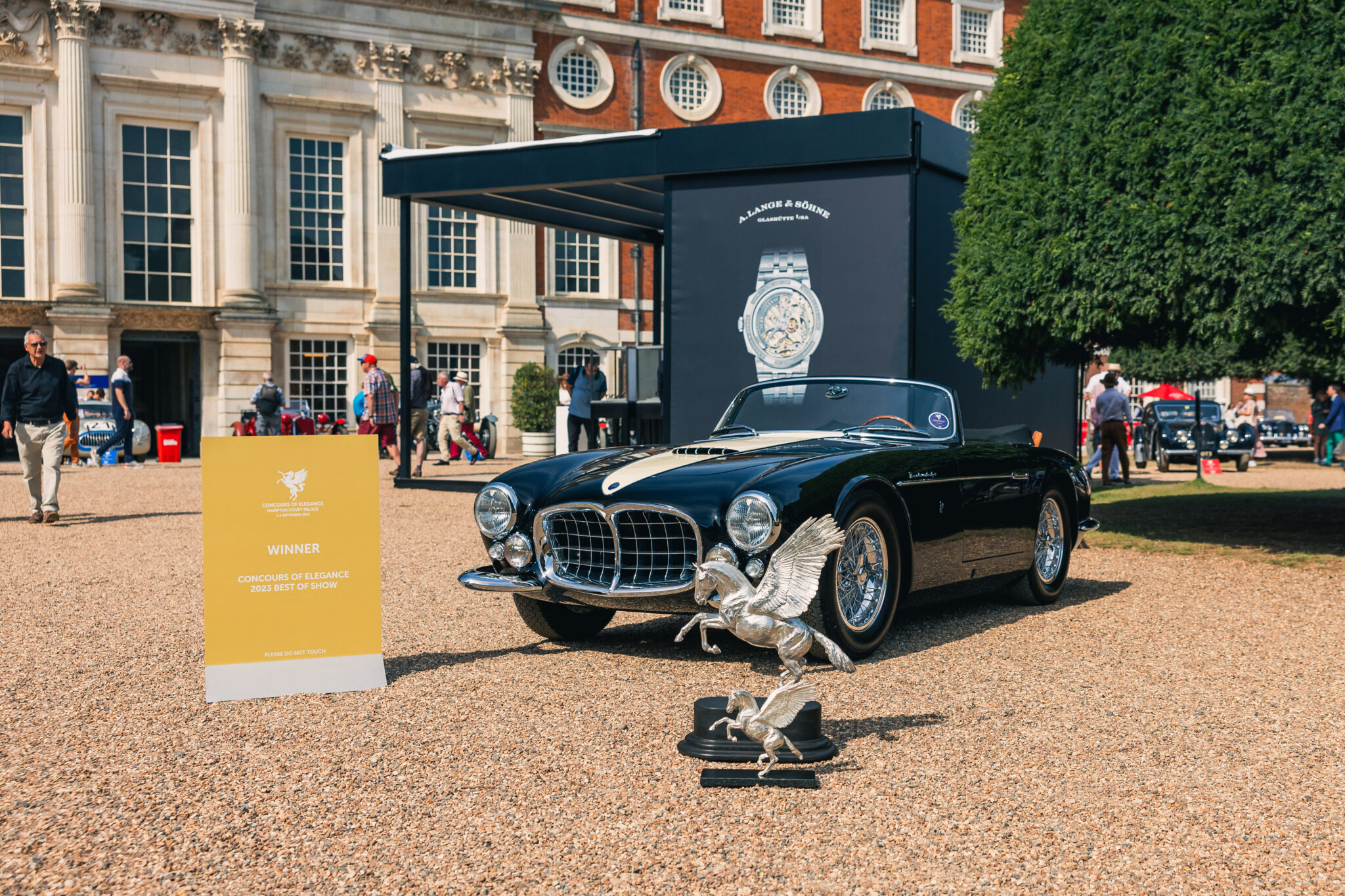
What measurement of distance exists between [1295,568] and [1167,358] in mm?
39232

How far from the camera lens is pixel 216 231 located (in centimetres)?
2980

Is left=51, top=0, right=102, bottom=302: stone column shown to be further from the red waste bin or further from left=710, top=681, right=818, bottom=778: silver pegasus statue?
left=710, top=681, right=818, bottom=778: silver pegasus statue

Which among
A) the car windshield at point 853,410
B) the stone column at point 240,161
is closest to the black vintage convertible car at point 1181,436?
the car windshield at point 853,410

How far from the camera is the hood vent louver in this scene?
20.8 ft

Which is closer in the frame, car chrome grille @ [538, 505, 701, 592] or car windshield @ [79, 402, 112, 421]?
car chrome grille @ [538, 505, 701, 592]

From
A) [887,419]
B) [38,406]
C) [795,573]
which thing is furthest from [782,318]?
[795,573]

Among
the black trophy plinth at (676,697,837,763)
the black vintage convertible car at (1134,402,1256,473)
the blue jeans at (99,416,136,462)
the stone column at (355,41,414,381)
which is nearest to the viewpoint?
the black trophy plinth at (676,697,837,763)

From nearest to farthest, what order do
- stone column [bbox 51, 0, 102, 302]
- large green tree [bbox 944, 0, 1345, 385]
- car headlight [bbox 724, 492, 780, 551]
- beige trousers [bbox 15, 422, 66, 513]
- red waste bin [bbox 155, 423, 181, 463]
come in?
1. car headlight [bbox 724, 492, 780, 551]
2. large green tree [bbox 944, 0, 1345, 385]
3. beige trousers [bbox 15, 422, 66, 513]
4. red waste bin [bbox 155, 423, 181, 463]
5. stone column [bbox 51, 0, 102, 302]

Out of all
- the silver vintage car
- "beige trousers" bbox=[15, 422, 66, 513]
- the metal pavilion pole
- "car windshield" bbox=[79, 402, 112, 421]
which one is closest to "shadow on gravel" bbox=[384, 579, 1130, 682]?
"beige trousers" bbox=[15, 422, 66, 513]

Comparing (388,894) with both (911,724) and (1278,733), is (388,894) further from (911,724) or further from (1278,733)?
(1278,733)

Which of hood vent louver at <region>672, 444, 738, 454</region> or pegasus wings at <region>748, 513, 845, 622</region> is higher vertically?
hood vent louver at <region>672, 444, 738, 454</region>

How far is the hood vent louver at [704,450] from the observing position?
634 cm

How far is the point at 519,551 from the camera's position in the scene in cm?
598

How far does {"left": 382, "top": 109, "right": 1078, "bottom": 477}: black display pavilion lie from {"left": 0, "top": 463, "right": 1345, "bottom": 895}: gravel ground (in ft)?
18.5
